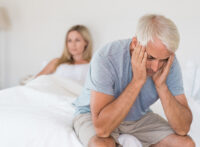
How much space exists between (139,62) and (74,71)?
143 centimetres

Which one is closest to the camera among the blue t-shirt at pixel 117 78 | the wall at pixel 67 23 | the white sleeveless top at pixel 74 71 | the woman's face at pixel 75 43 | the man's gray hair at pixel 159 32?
the man's gray hair at pixel 159 32

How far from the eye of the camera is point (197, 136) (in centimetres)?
143

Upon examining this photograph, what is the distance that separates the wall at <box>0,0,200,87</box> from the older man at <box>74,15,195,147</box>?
1.08 m

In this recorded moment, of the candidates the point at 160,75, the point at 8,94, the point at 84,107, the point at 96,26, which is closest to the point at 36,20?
the point at 96,26

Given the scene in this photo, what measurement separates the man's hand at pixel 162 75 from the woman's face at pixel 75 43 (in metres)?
1.44

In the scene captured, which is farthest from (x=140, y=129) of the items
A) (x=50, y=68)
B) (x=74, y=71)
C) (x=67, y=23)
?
(x=67, y=23)

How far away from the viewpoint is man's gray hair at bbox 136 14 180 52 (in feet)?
3.59

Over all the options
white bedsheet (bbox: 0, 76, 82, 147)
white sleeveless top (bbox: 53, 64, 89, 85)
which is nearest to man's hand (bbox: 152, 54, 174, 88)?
white bedsheet (bbox: 0, 76, 82, 147)

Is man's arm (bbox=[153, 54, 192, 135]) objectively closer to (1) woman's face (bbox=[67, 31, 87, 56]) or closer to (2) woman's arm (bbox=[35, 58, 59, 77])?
(1) woman's face (bbox=[67, 31, 87, 56])

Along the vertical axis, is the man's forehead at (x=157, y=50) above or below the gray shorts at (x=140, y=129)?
above

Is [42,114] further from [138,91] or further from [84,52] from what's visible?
[84,52]

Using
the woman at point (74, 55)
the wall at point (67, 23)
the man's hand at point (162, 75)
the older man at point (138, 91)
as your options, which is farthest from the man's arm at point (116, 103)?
the woman at point (74, 55)

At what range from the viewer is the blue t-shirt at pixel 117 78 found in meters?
1.20

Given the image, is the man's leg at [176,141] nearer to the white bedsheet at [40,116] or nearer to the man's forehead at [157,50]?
the white bedsheet at [40,116]
